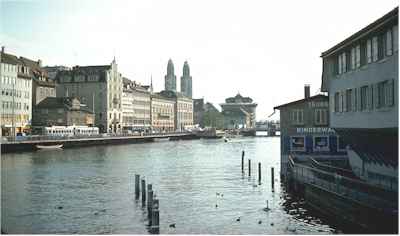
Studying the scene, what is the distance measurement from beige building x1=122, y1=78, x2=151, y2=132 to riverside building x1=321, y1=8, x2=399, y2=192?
137697 mm

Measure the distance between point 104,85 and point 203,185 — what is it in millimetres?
114934

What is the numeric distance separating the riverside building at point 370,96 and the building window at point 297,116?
9.45 m

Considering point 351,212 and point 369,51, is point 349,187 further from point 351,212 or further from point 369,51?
point 369,51

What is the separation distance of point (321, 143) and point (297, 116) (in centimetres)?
300

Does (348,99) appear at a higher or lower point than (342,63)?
lower

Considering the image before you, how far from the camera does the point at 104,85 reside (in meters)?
154

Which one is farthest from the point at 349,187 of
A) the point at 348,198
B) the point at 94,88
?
the point at 94,88

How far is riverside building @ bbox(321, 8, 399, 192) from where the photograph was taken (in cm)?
2475

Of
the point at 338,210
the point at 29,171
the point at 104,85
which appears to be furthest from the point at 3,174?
the point at 104,85

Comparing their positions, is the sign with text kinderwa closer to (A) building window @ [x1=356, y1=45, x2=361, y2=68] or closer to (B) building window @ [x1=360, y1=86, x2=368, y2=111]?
(A) building window @ [x1=356, y1=45, x2=361, y2=68]

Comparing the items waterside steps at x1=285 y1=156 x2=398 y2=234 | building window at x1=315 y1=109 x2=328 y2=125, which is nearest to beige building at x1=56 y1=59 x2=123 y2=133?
building window at x1=315 y1=109 x2=328 y2=125

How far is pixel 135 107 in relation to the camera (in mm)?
182375

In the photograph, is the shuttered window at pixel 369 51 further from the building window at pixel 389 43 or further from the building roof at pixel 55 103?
the building roof at pixel 55 103

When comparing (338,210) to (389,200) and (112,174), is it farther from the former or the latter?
Result: (112,174)
